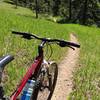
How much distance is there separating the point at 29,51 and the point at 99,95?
18.8 ft

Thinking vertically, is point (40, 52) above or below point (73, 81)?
above

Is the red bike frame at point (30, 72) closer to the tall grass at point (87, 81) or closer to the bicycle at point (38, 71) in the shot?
the bicycle at point (38, 71)

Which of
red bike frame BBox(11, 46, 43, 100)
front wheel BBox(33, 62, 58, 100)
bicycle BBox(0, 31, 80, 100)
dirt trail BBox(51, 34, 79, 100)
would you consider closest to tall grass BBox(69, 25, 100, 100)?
dirt trail BBox(51, 34, 79, 100)

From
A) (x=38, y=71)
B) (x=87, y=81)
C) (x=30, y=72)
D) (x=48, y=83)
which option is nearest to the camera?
(x=30, y=72)

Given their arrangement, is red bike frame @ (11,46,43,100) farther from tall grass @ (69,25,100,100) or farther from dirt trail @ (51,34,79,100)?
tall grass @ (69,25,100,100)

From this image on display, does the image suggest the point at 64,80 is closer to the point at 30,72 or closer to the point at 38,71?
the point at 38,71

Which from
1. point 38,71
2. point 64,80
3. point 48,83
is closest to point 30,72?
point 38,71

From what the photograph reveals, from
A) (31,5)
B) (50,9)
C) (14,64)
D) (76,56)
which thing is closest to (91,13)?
(50,9)

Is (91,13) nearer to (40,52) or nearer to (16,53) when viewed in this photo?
(16,53)

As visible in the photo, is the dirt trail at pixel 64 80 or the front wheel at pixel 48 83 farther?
the dirt trail at pixel 64 80

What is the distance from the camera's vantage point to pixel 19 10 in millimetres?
103875

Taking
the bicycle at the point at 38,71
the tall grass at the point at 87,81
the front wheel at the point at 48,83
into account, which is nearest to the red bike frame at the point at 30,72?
the bicycle at the point at 38,71

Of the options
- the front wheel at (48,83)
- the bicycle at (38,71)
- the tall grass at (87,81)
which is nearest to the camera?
the bicycle at (38,71)

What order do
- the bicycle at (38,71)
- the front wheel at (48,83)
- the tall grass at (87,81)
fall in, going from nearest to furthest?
the bicycle at (38,71) → the front wheel at (48,83) → the tall grass at (87,81)
